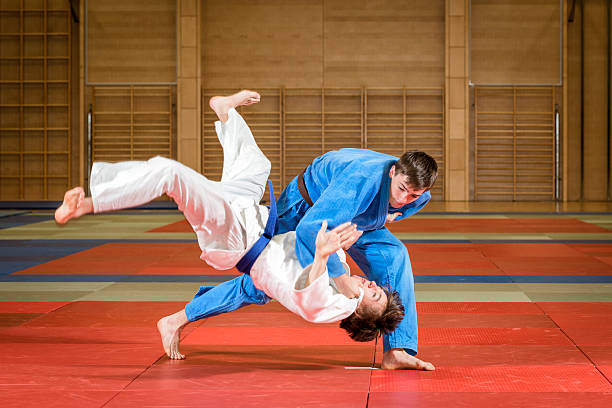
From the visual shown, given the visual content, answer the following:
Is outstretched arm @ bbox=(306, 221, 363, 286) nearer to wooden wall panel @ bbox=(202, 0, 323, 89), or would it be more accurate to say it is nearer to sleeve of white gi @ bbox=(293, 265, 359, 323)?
sleeve of white gi @ bbox=(293, 265, 359, 323)

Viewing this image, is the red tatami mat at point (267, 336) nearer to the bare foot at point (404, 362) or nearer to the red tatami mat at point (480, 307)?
the bare foot at point (404, 362)

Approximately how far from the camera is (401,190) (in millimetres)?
2820

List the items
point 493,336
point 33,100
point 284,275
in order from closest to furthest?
point 284,275 → point 493,336 → point 33,100

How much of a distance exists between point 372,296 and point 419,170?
556 millimetres

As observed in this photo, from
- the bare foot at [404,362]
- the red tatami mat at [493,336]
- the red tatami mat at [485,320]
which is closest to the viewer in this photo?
the bare foot at [404,362]

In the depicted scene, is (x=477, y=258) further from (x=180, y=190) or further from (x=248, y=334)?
(x=180, y=190)

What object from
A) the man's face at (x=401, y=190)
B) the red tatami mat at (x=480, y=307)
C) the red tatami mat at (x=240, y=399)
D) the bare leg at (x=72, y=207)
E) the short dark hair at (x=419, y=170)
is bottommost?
the red tatami mat at (x=240, y=399)

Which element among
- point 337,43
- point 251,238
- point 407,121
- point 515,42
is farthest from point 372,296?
point 515,42

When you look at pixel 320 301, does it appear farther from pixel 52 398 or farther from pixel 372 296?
pixel 52 398

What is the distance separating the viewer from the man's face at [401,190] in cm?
279

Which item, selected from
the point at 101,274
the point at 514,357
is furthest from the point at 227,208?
the point at 101,274

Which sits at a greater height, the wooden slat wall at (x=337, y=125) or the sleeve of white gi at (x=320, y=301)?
the wooden slat wall at (x=337, y=125)

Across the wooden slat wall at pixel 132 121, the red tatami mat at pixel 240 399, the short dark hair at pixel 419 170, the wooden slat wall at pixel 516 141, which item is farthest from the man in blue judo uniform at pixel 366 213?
the wooden slat wall at pixel 516 141

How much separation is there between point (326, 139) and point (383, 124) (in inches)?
49.9
